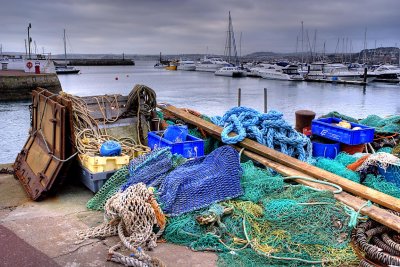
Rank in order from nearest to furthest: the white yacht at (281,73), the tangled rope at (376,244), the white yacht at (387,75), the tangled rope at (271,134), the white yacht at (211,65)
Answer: the tangled rope at (376,244) < the tangled rope at (271,134) < the white yacht at (387,75) < the white yacht at (281,73) < the white yacht at (211,65)

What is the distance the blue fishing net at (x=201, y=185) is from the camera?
4363 millimetres

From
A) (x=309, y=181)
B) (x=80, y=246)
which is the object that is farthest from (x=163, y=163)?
(x=309, y=181)

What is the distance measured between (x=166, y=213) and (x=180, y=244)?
438mm

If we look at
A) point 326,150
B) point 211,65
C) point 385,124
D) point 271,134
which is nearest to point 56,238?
point 271,134

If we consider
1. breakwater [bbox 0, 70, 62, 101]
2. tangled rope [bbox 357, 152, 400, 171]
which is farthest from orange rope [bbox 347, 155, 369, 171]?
breakwater [bbox 0, 70, 62, 101]

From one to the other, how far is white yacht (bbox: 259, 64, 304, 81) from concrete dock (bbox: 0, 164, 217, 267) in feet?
212

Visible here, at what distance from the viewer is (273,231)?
3.95 meters

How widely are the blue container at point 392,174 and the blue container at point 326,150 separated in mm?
1537

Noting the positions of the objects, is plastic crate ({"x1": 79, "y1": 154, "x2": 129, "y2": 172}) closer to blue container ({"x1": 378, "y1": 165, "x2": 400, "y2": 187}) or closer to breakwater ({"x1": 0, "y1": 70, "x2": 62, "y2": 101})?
blue container ({"x1": 378, "y1": 165, "x2": 400, "y2": 187})

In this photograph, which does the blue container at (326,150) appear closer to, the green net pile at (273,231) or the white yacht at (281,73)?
the green net pile at (273,231)

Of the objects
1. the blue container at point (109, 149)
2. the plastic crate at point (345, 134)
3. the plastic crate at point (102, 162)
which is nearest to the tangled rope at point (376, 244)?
the plastic crate at point (345, 134)

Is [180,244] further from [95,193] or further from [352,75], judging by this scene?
[352,75]

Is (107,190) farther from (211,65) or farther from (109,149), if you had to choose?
(211,65)

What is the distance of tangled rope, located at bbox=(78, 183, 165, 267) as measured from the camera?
3.92 m
